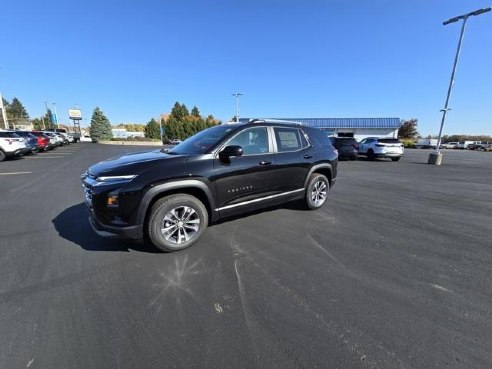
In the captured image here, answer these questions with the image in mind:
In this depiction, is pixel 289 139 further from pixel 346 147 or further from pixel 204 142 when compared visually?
pixel 346 147

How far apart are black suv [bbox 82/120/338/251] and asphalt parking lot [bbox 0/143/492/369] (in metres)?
0.43

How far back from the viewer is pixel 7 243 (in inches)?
163

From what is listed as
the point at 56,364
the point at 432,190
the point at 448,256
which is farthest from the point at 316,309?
the point at 432,190

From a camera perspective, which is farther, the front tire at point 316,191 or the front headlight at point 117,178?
the front tire at point 316,191

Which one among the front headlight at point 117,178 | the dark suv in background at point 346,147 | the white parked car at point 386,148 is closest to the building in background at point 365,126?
the white parked car at point 386,148

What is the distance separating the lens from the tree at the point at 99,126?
5466cm

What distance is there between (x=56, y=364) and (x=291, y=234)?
3.35 meters

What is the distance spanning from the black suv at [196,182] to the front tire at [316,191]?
24cm

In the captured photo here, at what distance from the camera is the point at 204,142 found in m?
4.57

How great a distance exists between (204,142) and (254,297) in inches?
105

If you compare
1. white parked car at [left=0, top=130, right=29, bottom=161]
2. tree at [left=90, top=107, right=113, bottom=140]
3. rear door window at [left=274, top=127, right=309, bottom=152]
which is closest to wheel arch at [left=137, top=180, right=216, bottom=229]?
rear door window at [left=274, top=127, right=309, bottom=152]

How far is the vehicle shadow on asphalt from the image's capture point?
3957mm

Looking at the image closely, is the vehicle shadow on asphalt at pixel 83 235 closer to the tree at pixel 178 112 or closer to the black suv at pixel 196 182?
the black suv at pixel 196 182

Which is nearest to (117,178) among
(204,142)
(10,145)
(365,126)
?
(204,142)
